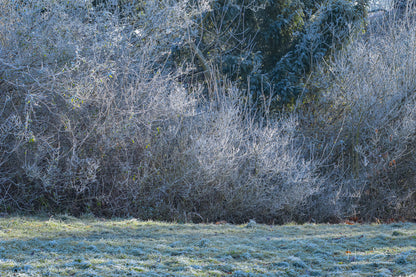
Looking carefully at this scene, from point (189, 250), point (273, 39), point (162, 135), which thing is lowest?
point (189, 250)

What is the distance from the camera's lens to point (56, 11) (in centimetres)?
965

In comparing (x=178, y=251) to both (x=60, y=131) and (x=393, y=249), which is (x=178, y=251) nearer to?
(x=393, y=249)

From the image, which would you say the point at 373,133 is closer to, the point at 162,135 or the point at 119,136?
the point at 162,135

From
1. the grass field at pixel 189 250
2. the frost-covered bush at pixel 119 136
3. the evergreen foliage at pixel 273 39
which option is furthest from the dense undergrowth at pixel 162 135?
the grass field at pixel 189 250

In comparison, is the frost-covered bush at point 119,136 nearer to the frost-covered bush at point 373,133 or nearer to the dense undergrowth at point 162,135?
the dense undergrowth at point 162,135

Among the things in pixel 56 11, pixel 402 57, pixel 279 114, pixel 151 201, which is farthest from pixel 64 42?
pixel 402 57

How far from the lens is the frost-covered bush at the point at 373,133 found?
40.3 ft

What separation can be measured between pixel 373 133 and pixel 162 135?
19.9 ft

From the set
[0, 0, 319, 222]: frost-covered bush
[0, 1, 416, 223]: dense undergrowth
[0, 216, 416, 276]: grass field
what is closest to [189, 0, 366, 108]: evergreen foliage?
[0, 1, 416, 223]: dense undergrowth

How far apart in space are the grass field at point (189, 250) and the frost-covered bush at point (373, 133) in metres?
4.24

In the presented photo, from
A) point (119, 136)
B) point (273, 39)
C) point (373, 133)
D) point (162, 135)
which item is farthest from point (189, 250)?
point (273, 39)

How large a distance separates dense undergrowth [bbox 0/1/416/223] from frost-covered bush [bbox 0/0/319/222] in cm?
3

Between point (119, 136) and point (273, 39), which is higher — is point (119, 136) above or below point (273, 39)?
below

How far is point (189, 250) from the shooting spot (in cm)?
618
